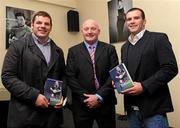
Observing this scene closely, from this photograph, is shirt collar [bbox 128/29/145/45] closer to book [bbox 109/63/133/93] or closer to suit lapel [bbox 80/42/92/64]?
book [bbox 109/63/133/93]

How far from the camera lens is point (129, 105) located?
2.03 m

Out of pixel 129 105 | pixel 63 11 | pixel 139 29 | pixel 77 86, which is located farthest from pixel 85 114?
pixel 63 11

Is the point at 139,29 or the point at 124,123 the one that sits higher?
the point at 139,29

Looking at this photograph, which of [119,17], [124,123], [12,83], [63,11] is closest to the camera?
[12,83]

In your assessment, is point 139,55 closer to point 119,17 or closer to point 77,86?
point 77,86

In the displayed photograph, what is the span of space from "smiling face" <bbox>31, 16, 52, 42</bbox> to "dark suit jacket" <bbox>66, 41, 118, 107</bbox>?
35 cm

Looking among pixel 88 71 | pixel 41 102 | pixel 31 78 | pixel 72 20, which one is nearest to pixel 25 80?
pixel 31 78

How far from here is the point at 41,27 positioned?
6.67 ft

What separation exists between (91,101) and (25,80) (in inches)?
22.0

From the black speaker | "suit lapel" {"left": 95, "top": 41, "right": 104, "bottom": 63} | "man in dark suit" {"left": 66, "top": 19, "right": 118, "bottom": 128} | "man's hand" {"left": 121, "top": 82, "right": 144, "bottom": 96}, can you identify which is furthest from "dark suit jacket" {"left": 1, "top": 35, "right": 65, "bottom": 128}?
the black speaker

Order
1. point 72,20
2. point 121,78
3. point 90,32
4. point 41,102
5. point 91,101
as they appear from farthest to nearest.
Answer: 1. point 72,20
2. point 90,32
3. point 91,101
4. point 121,78
5. point 41,102

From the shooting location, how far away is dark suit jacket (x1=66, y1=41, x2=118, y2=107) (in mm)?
2191

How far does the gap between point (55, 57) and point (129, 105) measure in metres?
0.71

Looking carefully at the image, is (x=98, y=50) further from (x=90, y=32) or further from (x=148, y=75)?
(x=148, y=75)
